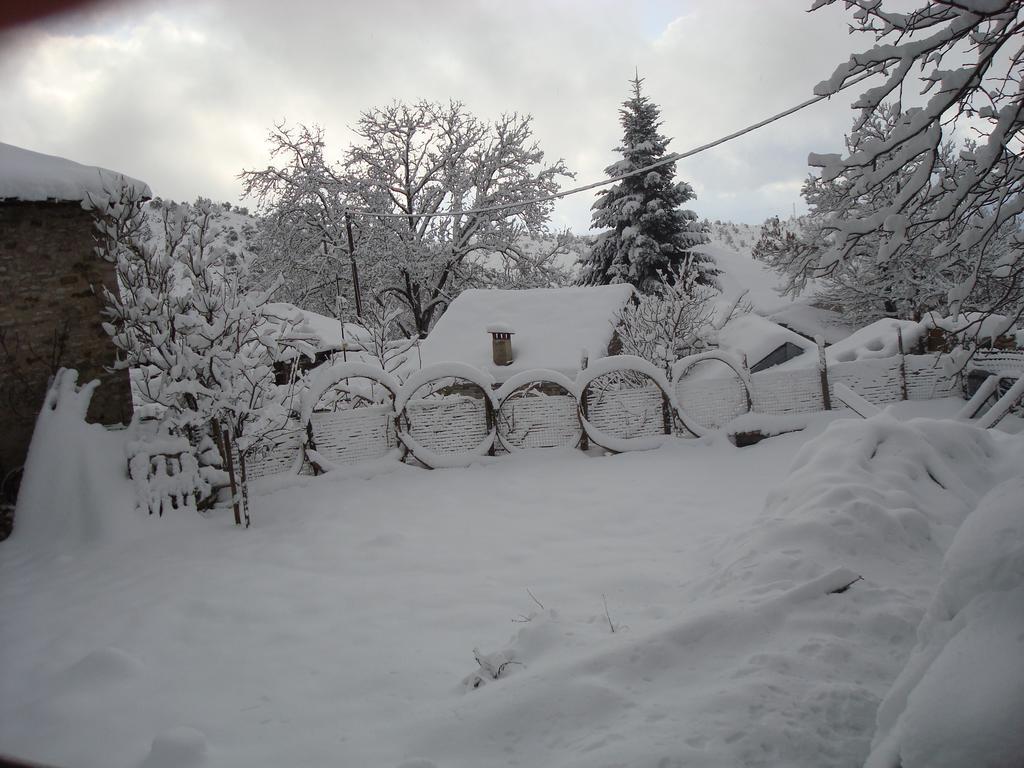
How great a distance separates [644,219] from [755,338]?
787 centimetres

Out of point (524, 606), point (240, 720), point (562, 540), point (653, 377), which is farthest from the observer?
point (653, 377)

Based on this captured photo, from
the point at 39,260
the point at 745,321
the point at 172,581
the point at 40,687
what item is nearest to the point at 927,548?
the point at 40,687

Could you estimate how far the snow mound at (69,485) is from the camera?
686cm

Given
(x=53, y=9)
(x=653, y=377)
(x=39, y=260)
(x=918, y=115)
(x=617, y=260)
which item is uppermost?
(x=617, y=260)

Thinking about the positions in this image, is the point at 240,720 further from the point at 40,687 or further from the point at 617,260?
the point at 617,260

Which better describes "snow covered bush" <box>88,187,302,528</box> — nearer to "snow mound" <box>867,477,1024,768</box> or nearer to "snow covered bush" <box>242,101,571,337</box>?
"snow mound" <box>867,477,1024,768</box>

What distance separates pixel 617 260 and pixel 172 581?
20.3 metres

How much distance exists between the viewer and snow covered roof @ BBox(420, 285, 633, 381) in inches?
595

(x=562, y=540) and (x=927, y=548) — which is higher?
(x=927, y=548)

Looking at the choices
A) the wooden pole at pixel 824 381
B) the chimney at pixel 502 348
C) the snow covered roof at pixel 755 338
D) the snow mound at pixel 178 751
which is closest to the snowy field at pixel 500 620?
the snow mound at pixel 178 751

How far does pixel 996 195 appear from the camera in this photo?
2900mm

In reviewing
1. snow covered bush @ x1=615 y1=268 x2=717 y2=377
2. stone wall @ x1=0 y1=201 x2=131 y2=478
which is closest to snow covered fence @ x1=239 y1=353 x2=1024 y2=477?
snow covered bush @ x1=615 y1=268 x2=717 y2=377

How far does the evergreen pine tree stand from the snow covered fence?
40.9 ft

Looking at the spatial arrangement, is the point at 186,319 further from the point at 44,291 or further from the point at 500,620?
the point at 500,620
